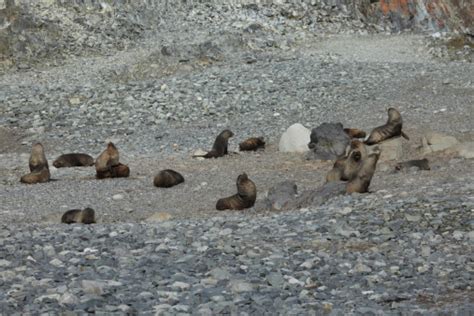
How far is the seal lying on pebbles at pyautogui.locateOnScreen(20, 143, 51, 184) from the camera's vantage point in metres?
15.1

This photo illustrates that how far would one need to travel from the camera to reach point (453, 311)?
256 inches

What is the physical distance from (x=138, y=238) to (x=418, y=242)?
2824 millimetres

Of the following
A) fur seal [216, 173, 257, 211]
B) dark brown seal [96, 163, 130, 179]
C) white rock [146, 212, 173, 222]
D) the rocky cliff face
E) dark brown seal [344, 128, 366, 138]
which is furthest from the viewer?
the rocky cliff face

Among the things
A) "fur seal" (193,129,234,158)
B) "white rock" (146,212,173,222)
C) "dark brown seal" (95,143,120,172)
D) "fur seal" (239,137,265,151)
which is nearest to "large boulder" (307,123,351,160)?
"fur seal" (239,137,265,151)

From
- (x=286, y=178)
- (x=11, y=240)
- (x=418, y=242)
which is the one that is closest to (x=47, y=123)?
(x=286, y=178)

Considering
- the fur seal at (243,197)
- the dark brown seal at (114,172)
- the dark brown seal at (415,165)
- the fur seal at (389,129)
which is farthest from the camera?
the fur seal at (389,129)

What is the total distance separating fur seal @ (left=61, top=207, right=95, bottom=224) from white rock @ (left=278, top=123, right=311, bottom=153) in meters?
6.47

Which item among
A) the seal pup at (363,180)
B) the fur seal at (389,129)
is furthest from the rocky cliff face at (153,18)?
the seal pup at (363,180)

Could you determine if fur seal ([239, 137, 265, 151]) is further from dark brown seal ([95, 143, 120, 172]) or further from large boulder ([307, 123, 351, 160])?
dark brown seal ([95, 143, 120, 172])

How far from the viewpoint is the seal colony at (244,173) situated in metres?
11.4

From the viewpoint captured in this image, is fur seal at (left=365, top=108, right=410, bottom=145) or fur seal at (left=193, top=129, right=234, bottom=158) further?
fur seal at (left=193, top=129, right=234, bottom=158)

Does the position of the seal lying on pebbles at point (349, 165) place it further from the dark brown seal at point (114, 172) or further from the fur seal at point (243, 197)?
the dark brown seal at point (114, 172)

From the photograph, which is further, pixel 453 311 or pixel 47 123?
pixel 47 123

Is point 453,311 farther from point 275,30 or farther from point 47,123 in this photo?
point 275,30
